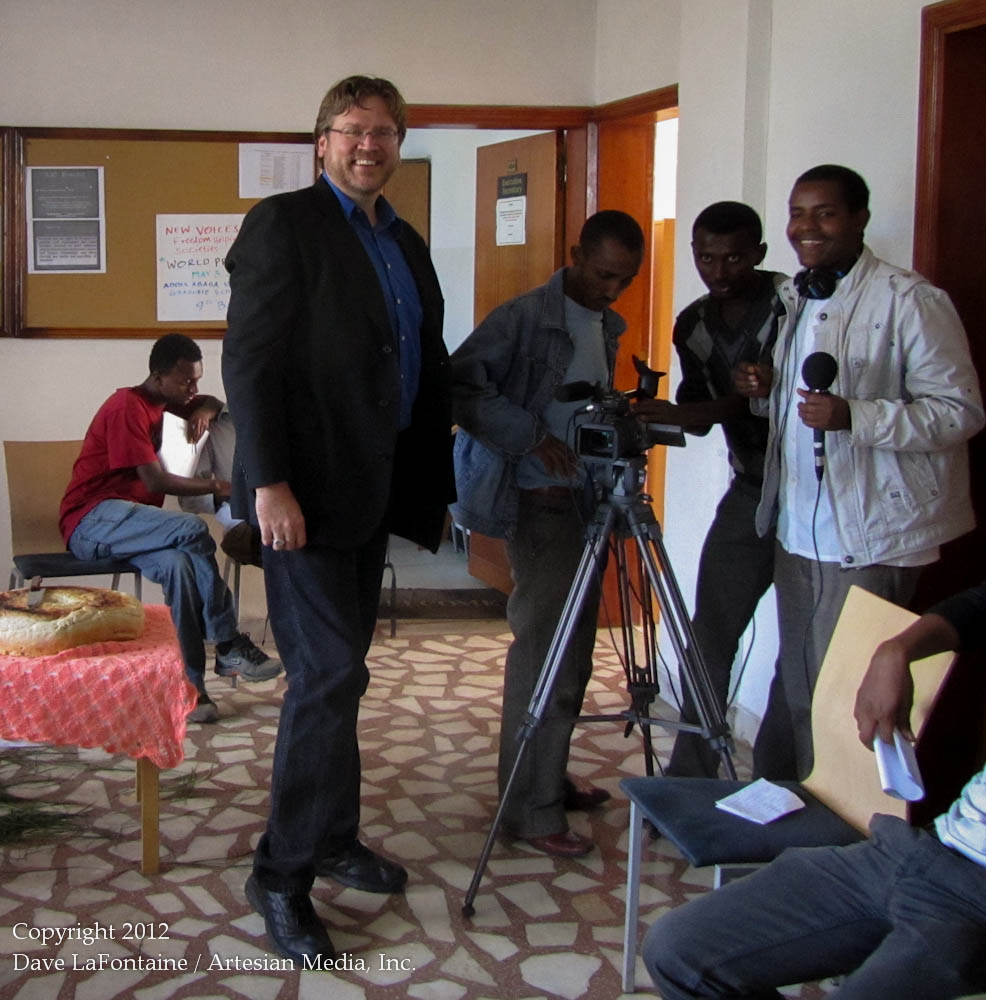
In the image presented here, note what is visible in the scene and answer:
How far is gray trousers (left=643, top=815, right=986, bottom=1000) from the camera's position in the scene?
153 cm

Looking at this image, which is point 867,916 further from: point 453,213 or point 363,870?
point 453,213

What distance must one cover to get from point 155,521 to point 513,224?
2.26m

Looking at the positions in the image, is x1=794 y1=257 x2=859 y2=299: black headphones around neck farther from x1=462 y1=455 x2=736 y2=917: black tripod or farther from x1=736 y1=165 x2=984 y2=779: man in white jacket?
x1=462 y1=455 x2=736 y2=917: black tripod

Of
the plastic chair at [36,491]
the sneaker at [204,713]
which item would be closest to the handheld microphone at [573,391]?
the sneaker at [204,713]

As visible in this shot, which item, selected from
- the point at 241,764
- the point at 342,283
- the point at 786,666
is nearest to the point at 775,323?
the point at 786,666

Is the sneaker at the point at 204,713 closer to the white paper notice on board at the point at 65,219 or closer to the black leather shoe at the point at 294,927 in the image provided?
the black leather shoe at the point at 294,927

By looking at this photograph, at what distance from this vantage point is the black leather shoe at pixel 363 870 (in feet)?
8.83

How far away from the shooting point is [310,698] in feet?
7.77

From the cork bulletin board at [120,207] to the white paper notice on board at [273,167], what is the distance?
0.02m

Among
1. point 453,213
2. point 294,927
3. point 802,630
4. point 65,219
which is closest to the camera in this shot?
point 294,927

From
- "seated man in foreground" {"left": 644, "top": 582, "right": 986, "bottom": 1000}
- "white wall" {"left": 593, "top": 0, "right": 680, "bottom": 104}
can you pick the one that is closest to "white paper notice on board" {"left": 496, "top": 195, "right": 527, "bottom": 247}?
"white wall" {"left": 593, "top": 0, "right": 680, "bottom": 104}

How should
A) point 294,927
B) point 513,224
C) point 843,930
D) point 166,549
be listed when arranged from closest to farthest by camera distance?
point 843,930, point 294,927, point 166,549, point 513,224

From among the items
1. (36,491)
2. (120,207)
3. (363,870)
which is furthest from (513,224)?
(363,870)

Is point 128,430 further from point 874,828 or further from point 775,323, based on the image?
point 874,828
